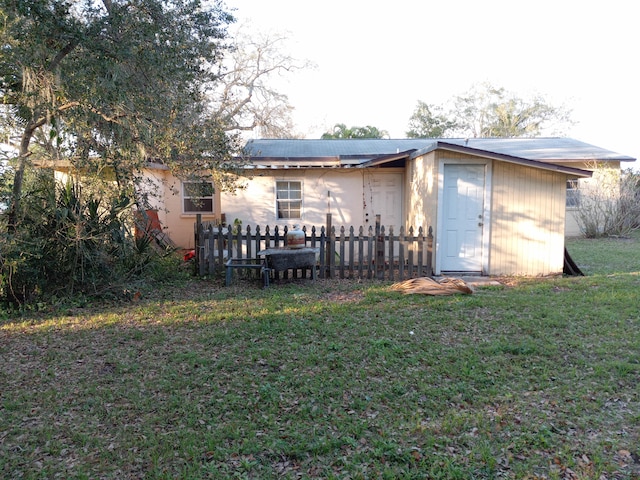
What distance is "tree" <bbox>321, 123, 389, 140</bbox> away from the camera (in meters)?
32.1

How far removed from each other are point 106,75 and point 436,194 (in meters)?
6.33

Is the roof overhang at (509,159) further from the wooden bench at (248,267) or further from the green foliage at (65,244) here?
the green foliage at (65,244)

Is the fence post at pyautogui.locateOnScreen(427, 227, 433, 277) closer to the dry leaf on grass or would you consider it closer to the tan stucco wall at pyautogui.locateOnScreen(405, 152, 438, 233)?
the tan stucco wall at pyautogui.locateOnScreen(405, 152, 438, 233)

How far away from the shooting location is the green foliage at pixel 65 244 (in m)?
6.36

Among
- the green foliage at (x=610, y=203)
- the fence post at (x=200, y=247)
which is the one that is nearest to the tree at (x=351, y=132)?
the green foliage at (x=610, y=203)

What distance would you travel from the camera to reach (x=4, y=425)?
354 cm

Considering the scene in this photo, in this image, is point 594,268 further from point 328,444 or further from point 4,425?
point 4,425

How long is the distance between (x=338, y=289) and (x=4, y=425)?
5507 millimetres

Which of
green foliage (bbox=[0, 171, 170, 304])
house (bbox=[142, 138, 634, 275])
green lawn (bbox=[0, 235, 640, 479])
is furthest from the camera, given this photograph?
house (bbox=[142, 138, 634, 275])

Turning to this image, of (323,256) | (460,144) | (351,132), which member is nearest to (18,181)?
(323,256)

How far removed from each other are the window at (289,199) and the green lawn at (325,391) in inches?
247

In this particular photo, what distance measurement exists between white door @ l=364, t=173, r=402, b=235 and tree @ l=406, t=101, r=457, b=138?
1059 inches

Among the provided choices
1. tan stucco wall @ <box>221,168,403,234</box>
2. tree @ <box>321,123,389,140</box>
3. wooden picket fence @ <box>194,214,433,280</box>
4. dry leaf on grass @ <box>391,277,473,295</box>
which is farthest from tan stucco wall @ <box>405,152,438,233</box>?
tree @ <box>321,123,389,140</box>

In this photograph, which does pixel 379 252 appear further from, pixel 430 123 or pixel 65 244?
pixel 430 123
